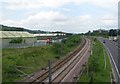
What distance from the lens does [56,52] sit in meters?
68.5

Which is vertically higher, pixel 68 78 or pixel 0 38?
pixel 0 38

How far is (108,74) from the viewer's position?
3934 centimetres

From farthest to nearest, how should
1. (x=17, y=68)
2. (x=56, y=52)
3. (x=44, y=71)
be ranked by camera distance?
1. (x=56, y=52)
2. (x=44, y=71)
3. (x=17, y=68)

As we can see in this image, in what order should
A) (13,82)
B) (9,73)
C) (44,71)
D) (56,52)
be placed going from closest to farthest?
(13,82) < (9,73) < (44,71) < (56,52)

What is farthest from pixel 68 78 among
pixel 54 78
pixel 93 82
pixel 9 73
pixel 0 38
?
pixel 0 38

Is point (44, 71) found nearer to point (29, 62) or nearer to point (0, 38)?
point (29, 62)

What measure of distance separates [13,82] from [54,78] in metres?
6.36

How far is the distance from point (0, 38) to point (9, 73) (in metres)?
37.4

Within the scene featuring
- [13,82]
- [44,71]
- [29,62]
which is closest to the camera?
[13,82]

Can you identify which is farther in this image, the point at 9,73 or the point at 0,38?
the point at 0,38

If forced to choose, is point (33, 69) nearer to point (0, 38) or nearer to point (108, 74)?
point (108, 74)

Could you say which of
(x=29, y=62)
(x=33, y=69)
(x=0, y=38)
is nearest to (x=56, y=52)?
(x=0, y=38)

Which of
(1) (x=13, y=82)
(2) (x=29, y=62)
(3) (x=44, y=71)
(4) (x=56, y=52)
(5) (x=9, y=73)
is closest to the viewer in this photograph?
(1) (x=13, y=82)

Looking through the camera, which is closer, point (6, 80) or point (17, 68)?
point (6, 80)
